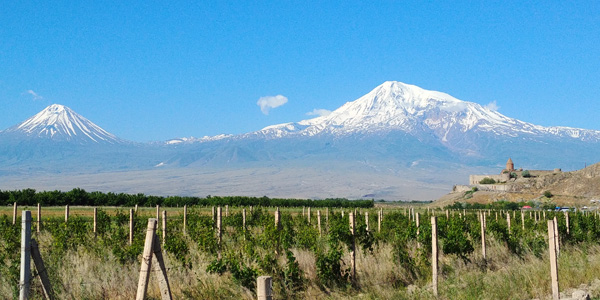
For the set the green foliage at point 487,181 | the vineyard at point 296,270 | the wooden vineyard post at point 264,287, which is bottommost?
the vineyard at point 296,270

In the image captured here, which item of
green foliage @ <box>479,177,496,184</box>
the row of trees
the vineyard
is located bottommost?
the vineyard

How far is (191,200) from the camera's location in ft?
229

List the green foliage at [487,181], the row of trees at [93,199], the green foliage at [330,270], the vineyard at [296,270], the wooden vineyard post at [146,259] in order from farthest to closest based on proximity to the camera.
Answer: the green foliage at [487,181], the row of trees at [93,199], the green foliage at [330,270], the vineyard at [296,270], the wooden vineyard post at [146,259]

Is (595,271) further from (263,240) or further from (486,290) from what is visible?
(263,240)

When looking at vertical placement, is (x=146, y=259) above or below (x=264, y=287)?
above

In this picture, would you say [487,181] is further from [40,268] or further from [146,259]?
[146,259]

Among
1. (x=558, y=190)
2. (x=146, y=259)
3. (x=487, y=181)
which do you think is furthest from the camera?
(x=487, y=181)

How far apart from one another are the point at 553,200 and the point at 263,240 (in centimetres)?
7342

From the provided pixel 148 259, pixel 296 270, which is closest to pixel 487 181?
pixel 296 270

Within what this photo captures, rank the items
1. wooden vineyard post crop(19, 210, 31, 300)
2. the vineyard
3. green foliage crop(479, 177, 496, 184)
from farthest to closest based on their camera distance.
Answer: green foliage crop(479, 177, 496, 184) → the vineyard → wooden vineyard post crop(19, 210, 31, 300)

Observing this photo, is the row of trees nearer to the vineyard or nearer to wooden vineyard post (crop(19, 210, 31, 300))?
the vineyard

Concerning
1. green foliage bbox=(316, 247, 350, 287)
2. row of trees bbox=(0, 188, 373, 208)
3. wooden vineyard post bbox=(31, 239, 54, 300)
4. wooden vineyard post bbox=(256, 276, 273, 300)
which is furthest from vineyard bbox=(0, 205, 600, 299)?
row of trees bbox=(0, 188, 373, 208)

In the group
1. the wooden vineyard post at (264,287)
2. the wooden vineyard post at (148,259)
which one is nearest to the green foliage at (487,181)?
the wooden vineyard post at (148,259)

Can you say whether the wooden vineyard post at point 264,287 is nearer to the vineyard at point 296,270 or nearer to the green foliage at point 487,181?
the vineyard at point 296,270
